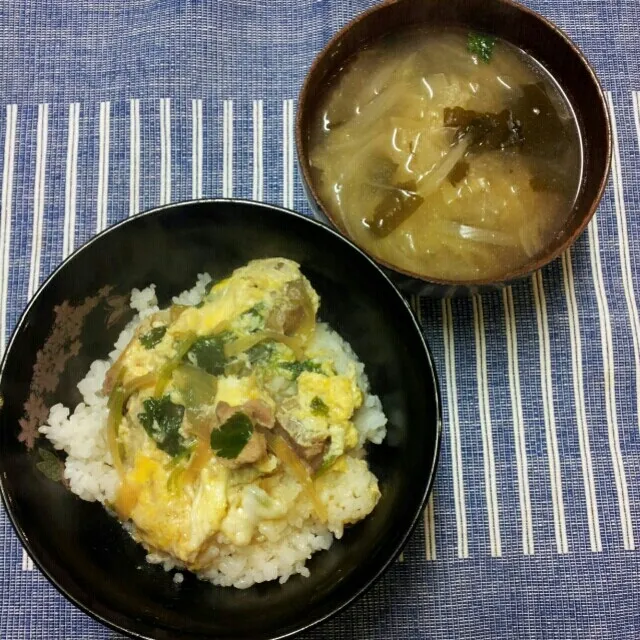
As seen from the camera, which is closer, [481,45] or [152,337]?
[152,337]

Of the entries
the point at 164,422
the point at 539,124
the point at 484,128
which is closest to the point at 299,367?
the point at 164,422

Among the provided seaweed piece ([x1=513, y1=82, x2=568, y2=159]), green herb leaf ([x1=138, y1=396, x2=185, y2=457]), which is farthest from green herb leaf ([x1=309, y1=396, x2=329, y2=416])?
seaweed piece ([x1=513, y1=82, x2=568, y2=159])

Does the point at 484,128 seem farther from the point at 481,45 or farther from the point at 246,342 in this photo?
the point at 246,342

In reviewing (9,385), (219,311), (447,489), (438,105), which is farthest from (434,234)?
(9,385)

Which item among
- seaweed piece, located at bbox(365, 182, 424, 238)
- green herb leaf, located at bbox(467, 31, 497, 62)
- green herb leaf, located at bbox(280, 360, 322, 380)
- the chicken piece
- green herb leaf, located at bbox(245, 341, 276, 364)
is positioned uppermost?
green herb leaf, located at bbox(467, 31, 497, 62)

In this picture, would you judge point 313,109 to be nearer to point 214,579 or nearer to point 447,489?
point 447,489

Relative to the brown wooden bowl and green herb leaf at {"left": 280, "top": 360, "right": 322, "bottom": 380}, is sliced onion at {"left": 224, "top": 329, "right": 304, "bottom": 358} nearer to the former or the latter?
green herb leaf at {"left": 280, "top": 360, "right": 322, "bottom": 380}
